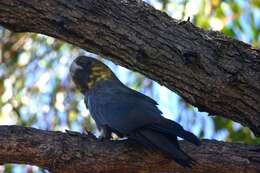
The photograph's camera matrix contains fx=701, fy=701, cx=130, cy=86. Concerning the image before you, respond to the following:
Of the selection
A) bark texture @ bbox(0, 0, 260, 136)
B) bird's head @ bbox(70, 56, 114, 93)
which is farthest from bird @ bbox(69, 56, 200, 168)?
bark texture @ bbox(0, 0, 260, 136)

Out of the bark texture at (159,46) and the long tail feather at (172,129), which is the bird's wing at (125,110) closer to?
the long tail feather at (172,129)

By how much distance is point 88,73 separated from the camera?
338 centimetres

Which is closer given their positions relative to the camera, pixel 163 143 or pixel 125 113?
pixel 163 143

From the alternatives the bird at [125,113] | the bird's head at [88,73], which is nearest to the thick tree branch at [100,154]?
the bird at [125,113]

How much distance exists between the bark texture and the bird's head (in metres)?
0.41

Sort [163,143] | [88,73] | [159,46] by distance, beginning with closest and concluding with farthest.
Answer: [163,143], [159,46], [88,73]

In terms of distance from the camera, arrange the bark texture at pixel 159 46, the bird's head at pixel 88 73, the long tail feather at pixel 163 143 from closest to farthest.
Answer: the long tail feather at pixel 163 143, the bark texture at pixel 159 46, the bird's head at pixel 88 73

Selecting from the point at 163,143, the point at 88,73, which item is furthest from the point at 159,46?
the point at 88,73

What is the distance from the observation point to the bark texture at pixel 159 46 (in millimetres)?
2844

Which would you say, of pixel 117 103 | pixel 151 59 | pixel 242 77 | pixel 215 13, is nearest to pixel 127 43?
pixel 151 59

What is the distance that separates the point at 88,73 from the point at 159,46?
0.58 m

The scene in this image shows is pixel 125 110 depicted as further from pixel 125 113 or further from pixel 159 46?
pixel 159 46

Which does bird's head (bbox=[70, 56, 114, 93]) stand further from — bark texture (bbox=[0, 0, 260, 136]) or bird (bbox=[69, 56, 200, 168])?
bark texture (bbox=[0, 0, 260, 136])

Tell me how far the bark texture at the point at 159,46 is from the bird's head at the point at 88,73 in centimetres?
41
